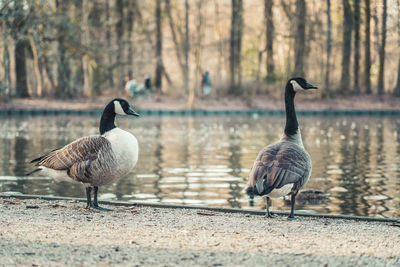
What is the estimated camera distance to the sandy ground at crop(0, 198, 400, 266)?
574 centimetres

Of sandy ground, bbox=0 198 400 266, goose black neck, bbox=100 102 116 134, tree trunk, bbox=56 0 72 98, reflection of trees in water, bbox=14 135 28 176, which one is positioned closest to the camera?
sandy ground, bbox=0 198 400 266

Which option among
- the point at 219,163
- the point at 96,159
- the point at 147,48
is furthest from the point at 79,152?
the point at 147,48

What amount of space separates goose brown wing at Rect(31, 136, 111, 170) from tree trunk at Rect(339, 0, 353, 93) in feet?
128

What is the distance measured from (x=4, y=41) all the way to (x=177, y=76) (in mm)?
34817

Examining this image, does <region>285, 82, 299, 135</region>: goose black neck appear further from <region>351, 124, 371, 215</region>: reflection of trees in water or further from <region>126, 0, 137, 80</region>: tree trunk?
<region>126, 0, 137, 80</region>: tree trunk

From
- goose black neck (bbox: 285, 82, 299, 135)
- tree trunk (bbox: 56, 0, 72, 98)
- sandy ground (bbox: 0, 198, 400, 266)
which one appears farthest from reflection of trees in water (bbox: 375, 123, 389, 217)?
tree trunk (bbox: 56, 0, 72, 98)

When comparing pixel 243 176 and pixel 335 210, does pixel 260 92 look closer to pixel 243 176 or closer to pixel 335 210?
pixel 243 176

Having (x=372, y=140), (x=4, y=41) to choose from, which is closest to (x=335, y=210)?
(x=372, y=140)

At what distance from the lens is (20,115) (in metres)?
36.8

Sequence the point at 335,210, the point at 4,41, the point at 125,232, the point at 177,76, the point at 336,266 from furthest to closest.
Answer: the point at 177,76 < the point at 4,41 < the point at 335,210 < the point at 125,232 < the point at 336,266

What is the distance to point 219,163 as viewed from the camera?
647 inches

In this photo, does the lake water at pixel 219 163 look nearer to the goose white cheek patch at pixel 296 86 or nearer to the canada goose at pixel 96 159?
the goose white cheek patch at pixel 296 86

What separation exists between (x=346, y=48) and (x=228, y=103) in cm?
1052

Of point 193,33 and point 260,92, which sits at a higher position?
point 193,33
